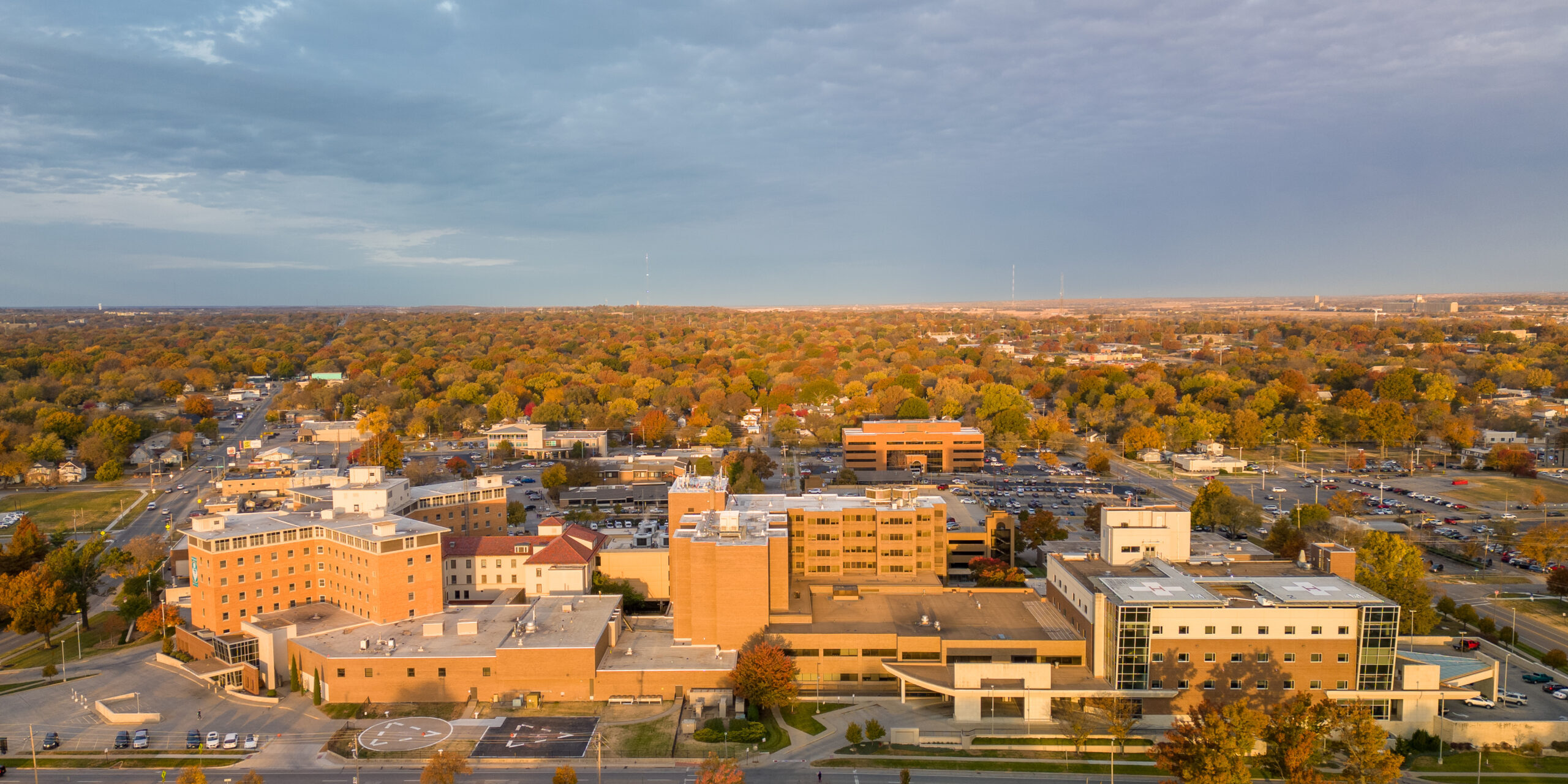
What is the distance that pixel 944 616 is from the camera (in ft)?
112

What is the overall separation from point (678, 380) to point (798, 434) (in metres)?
28.6

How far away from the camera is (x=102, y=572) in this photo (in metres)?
45.2

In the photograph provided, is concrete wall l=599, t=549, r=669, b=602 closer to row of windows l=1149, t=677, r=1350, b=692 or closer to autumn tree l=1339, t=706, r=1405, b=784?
row of windows l=1149, t=677, r=1350, b=692

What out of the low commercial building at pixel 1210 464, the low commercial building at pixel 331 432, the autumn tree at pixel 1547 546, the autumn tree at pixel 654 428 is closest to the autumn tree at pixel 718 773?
the autumn tree at pixel 1547 546

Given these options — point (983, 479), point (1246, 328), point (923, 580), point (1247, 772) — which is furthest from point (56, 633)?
point (1246, 328)

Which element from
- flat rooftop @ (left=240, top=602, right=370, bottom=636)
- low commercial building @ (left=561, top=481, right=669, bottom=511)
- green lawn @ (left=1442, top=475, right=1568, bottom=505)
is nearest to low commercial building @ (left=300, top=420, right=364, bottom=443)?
low commercial building @ (left=561, top=481, right=669, bottom=511)

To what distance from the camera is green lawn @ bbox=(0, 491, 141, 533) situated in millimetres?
54969

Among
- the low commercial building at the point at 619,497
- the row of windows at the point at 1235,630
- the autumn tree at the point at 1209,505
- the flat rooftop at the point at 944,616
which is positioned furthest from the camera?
the low commercial building at the point at 619,497

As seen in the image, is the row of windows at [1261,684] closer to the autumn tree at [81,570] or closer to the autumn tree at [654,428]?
the autumn tree at [81,570]

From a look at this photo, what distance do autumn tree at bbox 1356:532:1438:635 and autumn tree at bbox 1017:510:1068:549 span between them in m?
14.4

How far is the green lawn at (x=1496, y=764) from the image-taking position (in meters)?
26.1

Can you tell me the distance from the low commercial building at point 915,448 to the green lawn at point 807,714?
143ft

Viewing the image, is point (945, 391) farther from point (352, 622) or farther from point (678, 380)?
point (352, 622)

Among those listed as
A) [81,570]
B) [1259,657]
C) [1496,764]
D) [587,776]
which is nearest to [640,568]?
[587,776]
